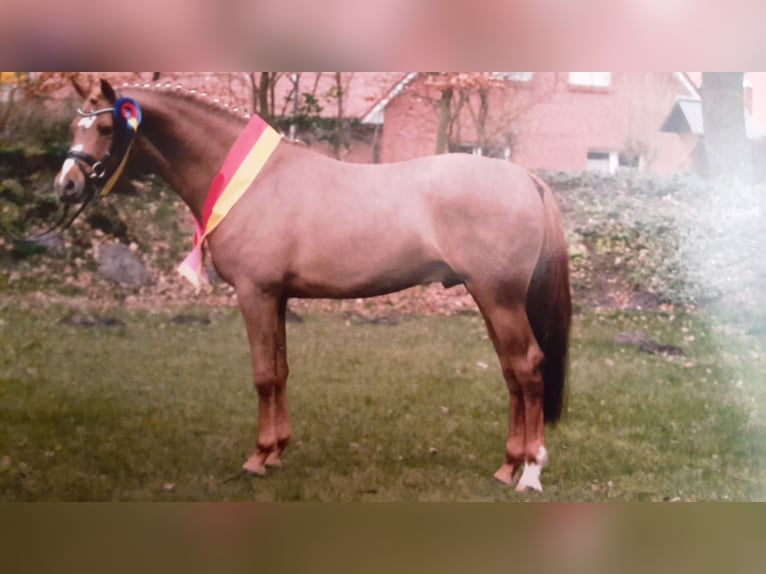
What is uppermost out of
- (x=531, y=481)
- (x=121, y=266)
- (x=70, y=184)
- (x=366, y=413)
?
(x=70, y=184)

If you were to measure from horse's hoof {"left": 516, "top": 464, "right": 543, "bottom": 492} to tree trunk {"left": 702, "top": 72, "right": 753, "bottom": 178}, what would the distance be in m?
1.62

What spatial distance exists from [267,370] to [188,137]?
3.71ft

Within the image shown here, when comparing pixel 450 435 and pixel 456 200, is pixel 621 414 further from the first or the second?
pixel 456 200

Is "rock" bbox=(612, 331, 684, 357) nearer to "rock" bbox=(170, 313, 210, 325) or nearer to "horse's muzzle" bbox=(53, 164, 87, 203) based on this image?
"rock" bbox=(170, 313, 210, 325)

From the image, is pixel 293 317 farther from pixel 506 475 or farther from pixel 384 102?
pixel 506 475

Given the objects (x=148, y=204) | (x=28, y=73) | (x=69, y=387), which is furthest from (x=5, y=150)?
(x=69, y=387)

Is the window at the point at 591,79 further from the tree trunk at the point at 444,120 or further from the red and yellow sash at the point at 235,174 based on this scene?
the red and yellow sash at the point at 235,174

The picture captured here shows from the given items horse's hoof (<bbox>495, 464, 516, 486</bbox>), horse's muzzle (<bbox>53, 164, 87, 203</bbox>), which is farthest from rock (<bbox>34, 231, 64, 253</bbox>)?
horse's hoof (<bbox>495, 464, 516, 486</bbox>)

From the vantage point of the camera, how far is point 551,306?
347cm

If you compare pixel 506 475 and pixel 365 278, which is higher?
pixel 365 278

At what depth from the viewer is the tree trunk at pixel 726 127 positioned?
3621 mm

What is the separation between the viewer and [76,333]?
3.66 meters

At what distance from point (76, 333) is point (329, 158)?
1.48 meters

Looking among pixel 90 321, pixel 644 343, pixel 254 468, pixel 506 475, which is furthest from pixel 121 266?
pixel 644 343
